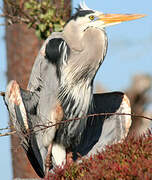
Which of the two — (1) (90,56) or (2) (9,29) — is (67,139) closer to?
(1) (90,56)

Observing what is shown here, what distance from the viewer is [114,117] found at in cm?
477

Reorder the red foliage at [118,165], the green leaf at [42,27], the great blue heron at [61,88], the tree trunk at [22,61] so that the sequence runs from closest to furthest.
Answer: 1. the red foliage at [118,165]
2. the great blue heron at [61,88]
3. the green leaf at [42,27]
4. the tree trunk at [22,61]

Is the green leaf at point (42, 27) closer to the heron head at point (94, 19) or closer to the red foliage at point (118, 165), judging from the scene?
the heron head at point (94, 19)

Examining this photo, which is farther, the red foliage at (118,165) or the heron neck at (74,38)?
the heron neck at (74,38)

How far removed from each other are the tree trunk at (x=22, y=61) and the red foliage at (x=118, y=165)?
148 inches

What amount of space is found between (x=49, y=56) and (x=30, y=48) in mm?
2801

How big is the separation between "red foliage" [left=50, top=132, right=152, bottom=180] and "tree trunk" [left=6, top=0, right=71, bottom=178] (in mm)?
3754

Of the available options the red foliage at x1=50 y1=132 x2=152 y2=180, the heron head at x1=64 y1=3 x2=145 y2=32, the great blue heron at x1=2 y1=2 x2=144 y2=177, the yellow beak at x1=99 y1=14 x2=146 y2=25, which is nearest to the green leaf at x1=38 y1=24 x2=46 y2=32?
the great blue heron at x1=2 y1=2 x2=144 y2=177

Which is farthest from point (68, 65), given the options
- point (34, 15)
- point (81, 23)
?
point (34, 15)

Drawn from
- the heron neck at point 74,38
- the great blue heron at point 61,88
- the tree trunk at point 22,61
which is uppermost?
the heron neck at point 74,38

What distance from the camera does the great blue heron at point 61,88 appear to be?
4.17 meters

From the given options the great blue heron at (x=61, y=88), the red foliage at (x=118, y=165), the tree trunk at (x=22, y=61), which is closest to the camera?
the red foliage at (x=118, y=165)

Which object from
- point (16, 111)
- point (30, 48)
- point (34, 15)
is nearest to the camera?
point (16, 111)

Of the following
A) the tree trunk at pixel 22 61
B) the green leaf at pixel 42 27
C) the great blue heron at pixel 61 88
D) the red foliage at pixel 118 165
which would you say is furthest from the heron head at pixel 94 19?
the tree trunk at pixel 22 61
